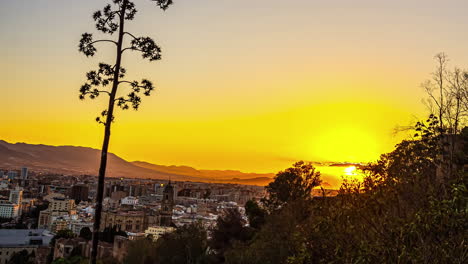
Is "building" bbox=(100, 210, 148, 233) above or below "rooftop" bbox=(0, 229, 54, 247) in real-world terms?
above

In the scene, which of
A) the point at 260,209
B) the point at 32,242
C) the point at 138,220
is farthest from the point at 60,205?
the point at 260,209

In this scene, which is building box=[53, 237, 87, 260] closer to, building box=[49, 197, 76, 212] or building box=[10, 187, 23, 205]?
building box=[49, 197, 76, 212]

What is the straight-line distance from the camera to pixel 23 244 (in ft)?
209

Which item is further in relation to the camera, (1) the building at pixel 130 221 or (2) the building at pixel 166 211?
(1) the building at pixel 130 221

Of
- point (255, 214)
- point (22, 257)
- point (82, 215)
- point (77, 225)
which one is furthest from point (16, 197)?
point (255, 214)

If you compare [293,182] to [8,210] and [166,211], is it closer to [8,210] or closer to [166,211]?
[166,211]

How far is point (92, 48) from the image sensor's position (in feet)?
24.9

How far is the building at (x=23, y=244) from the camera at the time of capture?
181 feet

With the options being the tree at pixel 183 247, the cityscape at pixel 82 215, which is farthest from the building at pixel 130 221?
the tree at pixel 183 247

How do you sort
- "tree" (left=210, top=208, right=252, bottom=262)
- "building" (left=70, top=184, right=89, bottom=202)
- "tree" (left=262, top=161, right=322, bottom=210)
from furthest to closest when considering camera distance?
"building" (left=70, top=184, right=89, bottom=202), "tree" (left=210, top=208, right=252, bottom=262), "tree" (left=262, top=161, right=322, bottom=210)

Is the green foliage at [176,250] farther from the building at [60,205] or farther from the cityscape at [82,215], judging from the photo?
the building at [60,205]

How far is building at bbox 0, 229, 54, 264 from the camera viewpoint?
181 feet

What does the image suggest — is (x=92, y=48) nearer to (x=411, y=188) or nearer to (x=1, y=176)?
(x=411, y=188)

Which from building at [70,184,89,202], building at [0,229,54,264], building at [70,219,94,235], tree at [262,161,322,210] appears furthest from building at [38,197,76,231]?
tree at [262,161,322,210]
